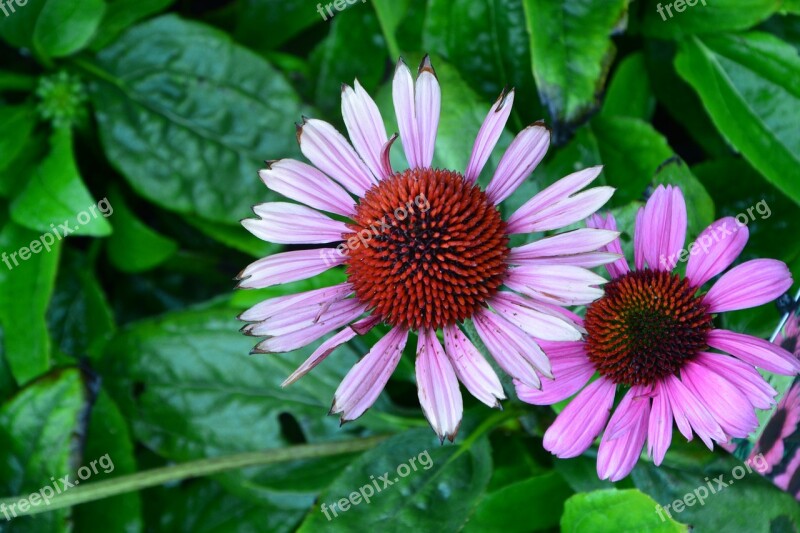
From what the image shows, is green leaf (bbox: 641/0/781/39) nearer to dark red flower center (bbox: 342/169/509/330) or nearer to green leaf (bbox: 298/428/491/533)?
dark red flower center (bbox: 342/169/509/330)

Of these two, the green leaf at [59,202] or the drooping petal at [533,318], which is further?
the green leaf at [59,202]

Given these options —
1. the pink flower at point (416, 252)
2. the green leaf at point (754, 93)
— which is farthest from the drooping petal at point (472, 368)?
the green leaf at point (754, 93)

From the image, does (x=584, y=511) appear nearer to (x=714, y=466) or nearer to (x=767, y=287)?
(x=714, y=466)

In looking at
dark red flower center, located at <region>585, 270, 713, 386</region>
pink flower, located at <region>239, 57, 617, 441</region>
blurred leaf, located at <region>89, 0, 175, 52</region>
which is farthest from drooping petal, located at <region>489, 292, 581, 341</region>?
blurred leaf, located at <region>89, 0, 175, 52</region>

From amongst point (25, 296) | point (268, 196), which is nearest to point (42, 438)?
point (25, 296)

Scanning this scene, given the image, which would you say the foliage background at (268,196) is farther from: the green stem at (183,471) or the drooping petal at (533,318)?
the drooping petal at (533,318)

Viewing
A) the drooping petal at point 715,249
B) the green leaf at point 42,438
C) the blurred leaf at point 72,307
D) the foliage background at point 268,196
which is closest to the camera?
the drooping petal at point 715,249

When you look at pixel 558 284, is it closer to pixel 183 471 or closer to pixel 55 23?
pixel 183 471
